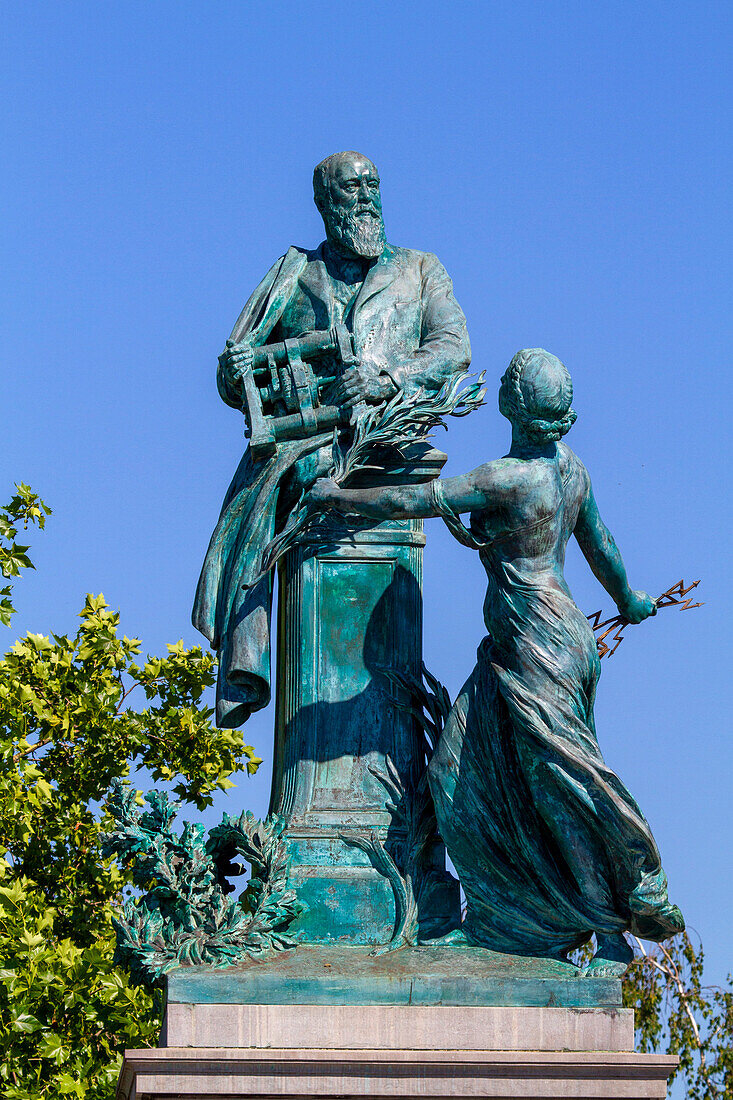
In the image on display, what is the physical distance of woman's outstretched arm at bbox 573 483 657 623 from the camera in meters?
10.4

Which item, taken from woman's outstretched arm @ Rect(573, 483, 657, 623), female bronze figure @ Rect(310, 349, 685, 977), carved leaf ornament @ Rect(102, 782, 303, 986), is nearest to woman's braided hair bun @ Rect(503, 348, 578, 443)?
female bronze figure @ Rect(310, 349, 685, 977)

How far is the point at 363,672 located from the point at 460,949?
4.54 feet

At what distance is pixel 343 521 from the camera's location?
1052 centimetres

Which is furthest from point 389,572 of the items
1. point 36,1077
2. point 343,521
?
point 36,1077

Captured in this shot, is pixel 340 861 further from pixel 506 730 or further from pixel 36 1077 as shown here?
pixel 36 1077

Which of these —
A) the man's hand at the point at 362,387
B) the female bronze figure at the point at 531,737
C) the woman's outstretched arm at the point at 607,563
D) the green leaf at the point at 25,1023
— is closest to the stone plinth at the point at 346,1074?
the female bronze figure at the point at 531,737

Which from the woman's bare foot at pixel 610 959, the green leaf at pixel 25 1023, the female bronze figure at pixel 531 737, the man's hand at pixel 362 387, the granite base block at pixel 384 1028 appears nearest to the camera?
the granite base block at pixel 384 1028

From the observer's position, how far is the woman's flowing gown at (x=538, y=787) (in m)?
9.70

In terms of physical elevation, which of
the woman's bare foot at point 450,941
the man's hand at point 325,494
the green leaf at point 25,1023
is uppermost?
the man's hand at point 325,494

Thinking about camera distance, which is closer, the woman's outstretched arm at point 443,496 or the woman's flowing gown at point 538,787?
the woman's flowing gown at point 538,787

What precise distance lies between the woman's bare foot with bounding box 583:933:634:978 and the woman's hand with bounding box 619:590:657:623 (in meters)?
1.52

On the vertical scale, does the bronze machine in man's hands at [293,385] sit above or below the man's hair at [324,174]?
below

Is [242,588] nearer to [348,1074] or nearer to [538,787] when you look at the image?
[538,787]

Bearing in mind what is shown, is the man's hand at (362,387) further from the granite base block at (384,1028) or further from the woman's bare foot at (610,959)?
the granite base block at (384,1028)
